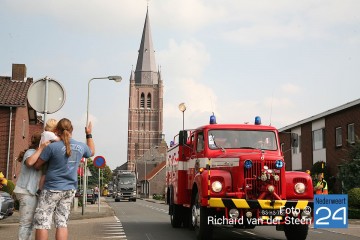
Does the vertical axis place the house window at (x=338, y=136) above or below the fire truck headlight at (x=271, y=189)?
above

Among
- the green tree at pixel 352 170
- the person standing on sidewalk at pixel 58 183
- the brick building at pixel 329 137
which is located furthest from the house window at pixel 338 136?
the person standing on sidewalk at pixel 58 183

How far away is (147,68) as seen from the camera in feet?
417

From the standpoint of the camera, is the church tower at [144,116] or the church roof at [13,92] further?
the church tower at [144,116]

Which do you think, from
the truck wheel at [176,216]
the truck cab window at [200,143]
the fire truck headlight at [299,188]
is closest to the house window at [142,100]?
the truck wheel at [176,216]

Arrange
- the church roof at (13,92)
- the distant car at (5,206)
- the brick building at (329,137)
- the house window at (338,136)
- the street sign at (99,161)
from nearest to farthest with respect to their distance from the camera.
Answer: the distant car at (5,206)
the street sign at (99,161)
the brick building at (329,137)
the house window at (338,136)
the church roof at (13,92)

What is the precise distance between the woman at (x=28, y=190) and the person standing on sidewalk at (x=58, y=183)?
5.7 inches

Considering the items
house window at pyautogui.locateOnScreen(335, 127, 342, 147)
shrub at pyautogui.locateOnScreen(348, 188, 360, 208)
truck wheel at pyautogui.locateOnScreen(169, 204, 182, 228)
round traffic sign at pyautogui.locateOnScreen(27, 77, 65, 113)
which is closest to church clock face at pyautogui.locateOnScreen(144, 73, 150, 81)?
house window at pyautogui.locateOnScreen(335, 127, 342, 147)

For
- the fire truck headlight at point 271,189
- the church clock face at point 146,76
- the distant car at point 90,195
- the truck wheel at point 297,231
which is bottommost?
the distant car at point 90,195

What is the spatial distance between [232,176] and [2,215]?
6.87 meters

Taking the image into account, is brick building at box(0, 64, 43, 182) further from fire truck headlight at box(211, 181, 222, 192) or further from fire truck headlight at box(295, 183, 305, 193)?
fire truck headlight at box(295, 183, 305, 193)

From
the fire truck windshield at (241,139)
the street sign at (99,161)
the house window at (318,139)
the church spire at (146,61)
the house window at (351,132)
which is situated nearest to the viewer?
the fire truck windshield at (241,139)

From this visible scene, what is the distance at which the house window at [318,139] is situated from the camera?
Result: 107ft

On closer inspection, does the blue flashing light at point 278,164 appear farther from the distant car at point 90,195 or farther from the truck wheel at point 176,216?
the distant car at point 90,195

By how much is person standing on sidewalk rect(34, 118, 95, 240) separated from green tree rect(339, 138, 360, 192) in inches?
785
